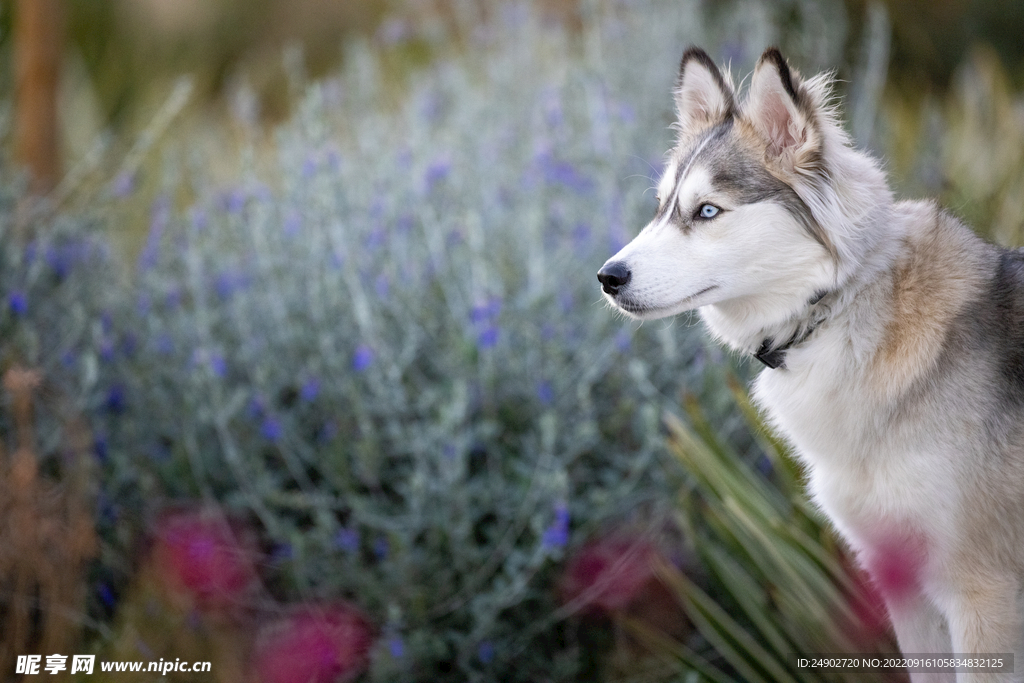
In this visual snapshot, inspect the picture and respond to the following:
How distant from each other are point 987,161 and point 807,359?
2.81 m

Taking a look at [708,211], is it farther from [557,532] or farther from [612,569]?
[612,569]

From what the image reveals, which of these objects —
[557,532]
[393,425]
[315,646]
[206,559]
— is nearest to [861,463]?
[557,532]

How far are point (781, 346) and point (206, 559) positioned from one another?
1982 millimetres

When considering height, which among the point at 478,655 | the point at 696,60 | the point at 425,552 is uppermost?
the point at 696,60

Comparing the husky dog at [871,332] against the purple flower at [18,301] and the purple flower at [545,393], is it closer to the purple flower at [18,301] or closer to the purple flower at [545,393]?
the purple flower at [545,393]

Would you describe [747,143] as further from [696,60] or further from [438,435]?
[438,435]

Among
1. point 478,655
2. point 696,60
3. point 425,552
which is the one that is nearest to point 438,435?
point 425,552

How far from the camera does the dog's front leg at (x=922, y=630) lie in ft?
7.60

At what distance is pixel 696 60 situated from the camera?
2.58 meters

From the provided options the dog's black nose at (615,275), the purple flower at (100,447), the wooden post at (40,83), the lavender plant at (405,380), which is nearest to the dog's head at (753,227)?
the dog's black nose at (615,275)

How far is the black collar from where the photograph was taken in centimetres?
229

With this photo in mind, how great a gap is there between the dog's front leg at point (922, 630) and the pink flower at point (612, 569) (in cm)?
92

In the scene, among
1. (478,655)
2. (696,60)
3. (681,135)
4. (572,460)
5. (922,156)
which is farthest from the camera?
(922,156)

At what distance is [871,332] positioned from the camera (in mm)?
2236
